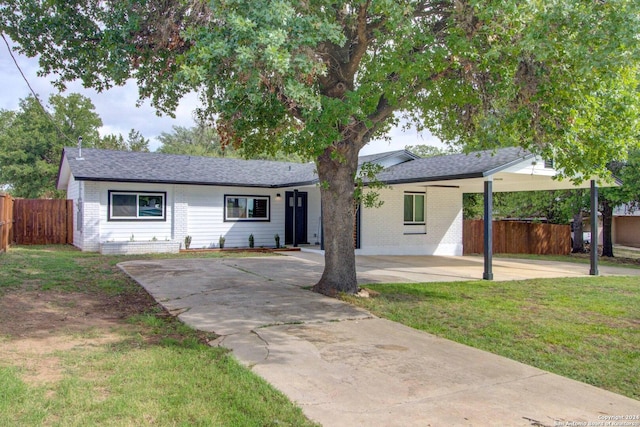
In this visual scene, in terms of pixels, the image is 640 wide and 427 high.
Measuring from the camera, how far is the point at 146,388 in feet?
12.8

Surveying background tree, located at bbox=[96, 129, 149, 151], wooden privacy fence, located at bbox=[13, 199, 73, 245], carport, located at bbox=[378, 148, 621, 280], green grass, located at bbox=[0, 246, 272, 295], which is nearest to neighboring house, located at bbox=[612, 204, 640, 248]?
carport, located at bbox=[378, 148, 621, 280]

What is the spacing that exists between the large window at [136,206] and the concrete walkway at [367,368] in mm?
7865

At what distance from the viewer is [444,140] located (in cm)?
1102

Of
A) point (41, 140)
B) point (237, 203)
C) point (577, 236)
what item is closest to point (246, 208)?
point (237, 203)

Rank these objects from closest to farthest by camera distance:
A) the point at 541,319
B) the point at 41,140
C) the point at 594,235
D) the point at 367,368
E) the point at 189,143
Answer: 1. the point at 367,368
2. the point at 541,319
3. the point at 594,235
4. the point at 41,140
5. the point at 189,143

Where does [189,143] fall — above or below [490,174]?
above

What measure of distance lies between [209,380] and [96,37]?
665 cm

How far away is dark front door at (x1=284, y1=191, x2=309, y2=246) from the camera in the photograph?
1919 cm

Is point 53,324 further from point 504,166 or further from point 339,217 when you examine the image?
point 504,166

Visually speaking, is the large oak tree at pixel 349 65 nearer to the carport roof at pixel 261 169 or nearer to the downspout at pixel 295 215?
the carport roof at pixel 261 169

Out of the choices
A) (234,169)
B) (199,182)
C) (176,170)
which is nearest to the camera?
(199,182)

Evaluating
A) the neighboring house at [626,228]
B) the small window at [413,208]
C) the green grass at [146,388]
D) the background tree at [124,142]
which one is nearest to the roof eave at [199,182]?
the small window at [413,208]

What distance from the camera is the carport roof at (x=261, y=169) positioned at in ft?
39.4

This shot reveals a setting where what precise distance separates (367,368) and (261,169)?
16037 mm
